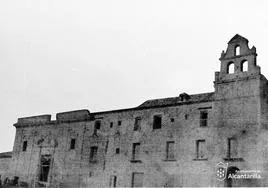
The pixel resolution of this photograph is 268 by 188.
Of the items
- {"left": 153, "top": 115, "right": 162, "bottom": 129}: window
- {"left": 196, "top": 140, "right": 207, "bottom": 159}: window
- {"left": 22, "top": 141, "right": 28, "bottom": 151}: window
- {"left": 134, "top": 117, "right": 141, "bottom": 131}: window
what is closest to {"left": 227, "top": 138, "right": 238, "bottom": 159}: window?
{"left": 196, "top": 140, "right": 207, "bottom": 159}: window

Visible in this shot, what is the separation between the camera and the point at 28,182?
44.6 m

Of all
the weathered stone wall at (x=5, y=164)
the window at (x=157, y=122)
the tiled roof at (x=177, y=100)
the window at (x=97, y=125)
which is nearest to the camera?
the tiled roof at (x=177, y=100)

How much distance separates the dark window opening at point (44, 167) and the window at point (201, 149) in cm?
1809

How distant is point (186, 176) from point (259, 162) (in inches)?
250

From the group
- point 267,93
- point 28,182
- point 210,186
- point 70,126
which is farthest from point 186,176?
point 28,182

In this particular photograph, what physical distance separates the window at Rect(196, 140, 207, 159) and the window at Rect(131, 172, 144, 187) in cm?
587

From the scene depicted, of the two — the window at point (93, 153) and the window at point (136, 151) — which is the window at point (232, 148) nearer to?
the window at point (136, 151)

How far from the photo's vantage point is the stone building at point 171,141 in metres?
31.8

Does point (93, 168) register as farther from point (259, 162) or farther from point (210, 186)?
point (259, 162)

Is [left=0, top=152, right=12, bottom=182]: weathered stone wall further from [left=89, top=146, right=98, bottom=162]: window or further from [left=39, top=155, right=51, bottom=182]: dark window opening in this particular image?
[left=89, top=146, right=98, bottom=162]: window

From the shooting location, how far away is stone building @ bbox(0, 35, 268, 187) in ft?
104

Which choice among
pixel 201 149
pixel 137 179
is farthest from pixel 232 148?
pixel 137 179

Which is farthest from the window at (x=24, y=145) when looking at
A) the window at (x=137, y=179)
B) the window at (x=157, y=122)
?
the window at (x=157, y=122)

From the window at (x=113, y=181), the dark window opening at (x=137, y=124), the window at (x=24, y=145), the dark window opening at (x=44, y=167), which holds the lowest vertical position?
the window at (x=113, y=181)
